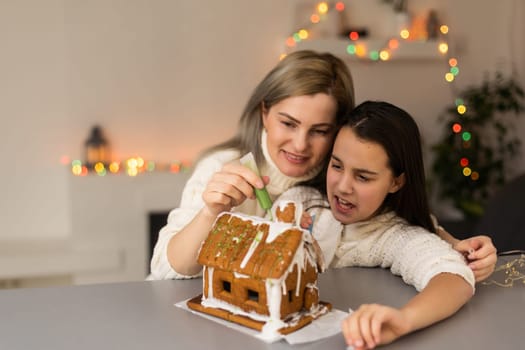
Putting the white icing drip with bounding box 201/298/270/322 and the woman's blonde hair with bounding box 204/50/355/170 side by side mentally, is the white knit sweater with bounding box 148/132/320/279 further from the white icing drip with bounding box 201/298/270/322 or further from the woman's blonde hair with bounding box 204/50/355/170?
the white icing drip with bounding box 201/298/270/322

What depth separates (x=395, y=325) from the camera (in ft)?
2.86

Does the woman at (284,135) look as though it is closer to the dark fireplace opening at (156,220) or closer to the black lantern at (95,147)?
the dark fireplace opening at (156,220)

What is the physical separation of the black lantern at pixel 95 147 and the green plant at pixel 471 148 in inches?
74.0

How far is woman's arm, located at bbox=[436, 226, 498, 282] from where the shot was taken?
1160 mm

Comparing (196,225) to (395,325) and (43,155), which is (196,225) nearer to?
(395,325)

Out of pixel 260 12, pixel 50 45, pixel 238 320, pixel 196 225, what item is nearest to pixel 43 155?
pixel 50 45

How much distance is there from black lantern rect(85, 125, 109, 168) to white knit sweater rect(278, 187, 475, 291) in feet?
6.11

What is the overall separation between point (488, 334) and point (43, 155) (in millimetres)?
2637

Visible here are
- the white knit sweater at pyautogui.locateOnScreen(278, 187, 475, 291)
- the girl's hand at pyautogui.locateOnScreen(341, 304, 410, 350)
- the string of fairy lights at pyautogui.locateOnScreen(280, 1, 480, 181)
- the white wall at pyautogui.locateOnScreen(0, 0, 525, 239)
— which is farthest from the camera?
the string of fairy lights at pyautogui.locateOnScreen(280, 1, 480, 181)

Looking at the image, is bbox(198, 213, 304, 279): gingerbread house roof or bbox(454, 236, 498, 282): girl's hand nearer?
bbox(198, 213, 304, 279): gingerbread house roof

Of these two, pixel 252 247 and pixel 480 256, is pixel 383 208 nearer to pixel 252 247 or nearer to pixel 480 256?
pixel 480 256

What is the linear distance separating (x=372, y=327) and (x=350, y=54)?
2740mm

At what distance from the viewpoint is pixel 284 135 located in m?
1.44

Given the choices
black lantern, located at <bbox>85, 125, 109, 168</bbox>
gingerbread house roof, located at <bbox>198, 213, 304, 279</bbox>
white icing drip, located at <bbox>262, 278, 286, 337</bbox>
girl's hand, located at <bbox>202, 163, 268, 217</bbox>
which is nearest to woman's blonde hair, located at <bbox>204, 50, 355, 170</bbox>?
girl's hand, located at <bbox>202, 163, 268, 217</bbox>
